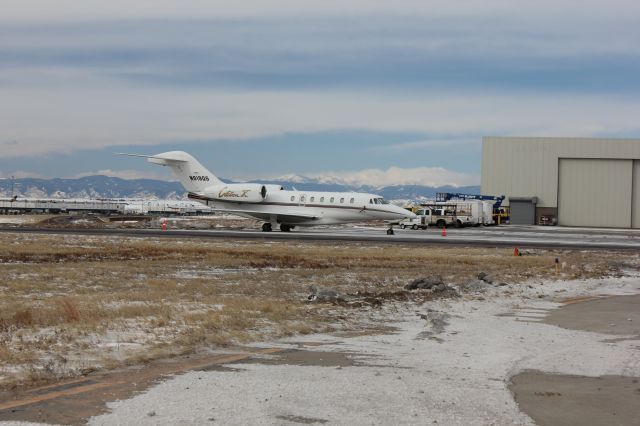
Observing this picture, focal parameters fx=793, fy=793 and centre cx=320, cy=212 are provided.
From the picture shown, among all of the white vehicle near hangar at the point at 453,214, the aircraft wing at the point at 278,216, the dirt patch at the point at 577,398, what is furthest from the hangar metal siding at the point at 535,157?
the dirt patch at the point at 577,398

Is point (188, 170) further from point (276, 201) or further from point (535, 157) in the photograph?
point (535, 157)

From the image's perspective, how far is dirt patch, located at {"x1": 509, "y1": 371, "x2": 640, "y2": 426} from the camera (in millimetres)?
7844

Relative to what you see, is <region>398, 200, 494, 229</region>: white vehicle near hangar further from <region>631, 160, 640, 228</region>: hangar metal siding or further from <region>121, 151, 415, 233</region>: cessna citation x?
<region>631, 160, 640, 228</region>: hangar metal siding

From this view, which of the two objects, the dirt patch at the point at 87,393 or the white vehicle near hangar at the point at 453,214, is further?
the white vehicle near hangar at the point at 453,214

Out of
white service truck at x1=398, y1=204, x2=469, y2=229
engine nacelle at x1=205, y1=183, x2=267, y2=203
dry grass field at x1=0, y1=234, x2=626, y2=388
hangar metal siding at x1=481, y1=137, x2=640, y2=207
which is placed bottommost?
dry grass field at x1=0, y1=234, x2=626, y2=388

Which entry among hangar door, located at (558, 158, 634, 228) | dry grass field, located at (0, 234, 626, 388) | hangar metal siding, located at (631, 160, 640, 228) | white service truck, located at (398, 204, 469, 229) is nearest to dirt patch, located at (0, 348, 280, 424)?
dry grass field, located at (0, 234, 626, 388)

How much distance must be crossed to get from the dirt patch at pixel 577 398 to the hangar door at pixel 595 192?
289 feet

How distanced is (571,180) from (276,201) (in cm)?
5073

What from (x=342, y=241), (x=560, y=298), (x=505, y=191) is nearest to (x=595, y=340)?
(x=560, y=298)

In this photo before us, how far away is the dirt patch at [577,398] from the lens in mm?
7844

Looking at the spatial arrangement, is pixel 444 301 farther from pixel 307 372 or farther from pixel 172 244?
pixel 172 244

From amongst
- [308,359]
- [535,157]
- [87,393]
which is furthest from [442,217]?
[87,393]

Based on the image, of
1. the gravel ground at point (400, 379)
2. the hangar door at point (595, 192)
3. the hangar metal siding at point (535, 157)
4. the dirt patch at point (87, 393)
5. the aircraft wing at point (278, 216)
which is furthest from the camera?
the hangar metal siding at point (535, 157)

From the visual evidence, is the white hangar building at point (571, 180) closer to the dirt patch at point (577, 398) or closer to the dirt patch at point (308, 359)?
the dirt patch at point (308, 359)
